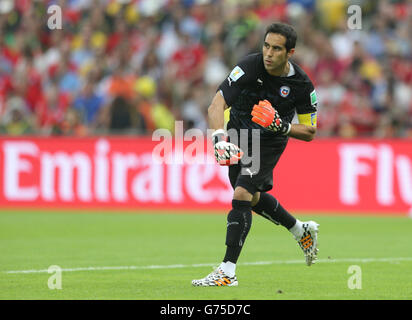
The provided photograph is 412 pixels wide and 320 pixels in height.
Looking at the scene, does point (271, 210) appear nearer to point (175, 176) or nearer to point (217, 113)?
point (217, 113)

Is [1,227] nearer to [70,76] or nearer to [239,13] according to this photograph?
[70,76]

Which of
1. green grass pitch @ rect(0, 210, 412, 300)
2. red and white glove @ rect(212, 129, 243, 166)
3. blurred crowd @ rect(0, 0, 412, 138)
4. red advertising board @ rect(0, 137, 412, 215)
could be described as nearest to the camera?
green grass pitch @ rect(0, 210, 412, 300)

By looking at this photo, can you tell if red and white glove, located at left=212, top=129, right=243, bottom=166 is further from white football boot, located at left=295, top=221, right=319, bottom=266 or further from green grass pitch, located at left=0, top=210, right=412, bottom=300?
white football boot, located at left=295, top=221, right=319, bottom=266

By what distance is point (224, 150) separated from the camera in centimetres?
824

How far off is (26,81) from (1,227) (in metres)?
6.50

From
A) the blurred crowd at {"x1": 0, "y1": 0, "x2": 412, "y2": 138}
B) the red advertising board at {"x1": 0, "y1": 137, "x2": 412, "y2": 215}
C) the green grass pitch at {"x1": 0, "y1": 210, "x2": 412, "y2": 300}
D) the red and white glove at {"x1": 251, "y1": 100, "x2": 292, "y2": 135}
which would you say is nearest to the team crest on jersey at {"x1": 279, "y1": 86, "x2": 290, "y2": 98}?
the red and white glove at {"x1": 251, "y1": 100, "x2": 292, "y2": 135}

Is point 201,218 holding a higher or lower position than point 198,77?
lower

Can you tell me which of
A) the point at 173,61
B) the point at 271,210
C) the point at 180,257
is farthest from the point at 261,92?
the point at 173,61

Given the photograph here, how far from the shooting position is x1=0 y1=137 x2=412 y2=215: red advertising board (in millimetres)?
17609

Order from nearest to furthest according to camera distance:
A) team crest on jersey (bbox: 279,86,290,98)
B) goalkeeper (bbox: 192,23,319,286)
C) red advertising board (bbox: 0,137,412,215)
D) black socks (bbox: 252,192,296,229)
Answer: goalkeeper (bbox: 192,23,319,286) → team crest on jersey (bbox: 279,86,290,98) → black socks (bbox: 252,192,296,229) → red advertising board (bbox: 0,137,412,215)

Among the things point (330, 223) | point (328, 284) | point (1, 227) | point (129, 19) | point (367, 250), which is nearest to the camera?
point (328, 284)

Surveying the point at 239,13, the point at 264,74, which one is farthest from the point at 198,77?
the point at 264,74

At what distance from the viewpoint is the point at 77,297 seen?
7.59 meters

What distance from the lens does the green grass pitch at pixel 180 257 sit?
8.09 m
